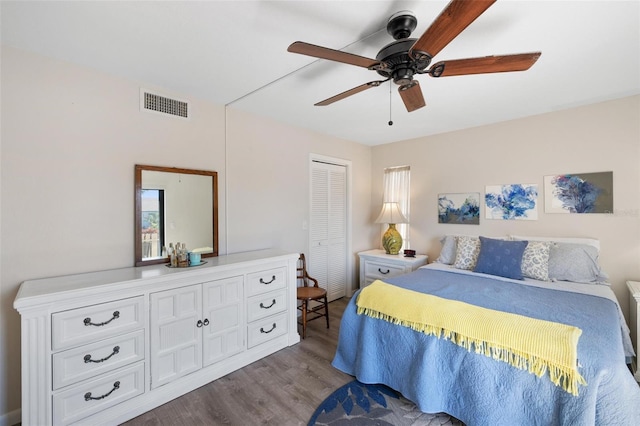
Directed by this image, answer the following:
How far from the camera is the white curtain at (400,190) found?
13.8ft

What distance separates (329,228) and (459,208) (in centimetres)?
178

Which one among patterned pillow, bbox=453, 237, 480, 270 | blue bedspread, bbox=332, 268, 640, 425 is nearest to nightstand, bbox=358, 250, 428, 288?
patterned pillow, bbox=453, 237, 480, 270

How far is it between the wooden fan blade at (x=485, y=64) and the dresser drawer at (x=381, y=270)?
2.61 m

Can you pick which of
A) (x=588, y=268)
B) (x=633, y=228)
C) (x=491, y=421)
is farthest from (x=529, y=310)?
(x=633, y=228)

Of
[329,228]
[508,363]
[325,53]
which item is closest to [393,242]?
[329,228]

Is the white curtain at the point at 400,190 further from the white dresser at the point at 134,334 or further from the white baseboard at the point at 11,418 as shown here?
the white baseboard at the point at 11,418

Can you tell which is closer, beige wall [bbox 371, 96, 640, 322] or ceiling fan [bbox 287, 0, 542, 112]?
ceiling fan [bbox 287, 0, 542, 112]

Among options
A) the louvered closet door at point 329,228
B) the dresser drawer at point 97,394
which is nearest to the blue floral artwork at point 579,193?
the louvered closet door at point 329,228

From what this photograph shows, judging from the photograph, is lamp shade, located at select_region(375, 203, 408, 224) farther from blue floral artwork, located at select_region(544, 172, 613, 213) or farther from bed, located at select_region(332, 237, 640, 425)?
blue floral artwork, located at select_region(544, 172, 613, 213)

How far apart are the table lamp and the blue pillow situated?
3.95ft

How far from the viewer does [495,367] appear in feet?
5.23

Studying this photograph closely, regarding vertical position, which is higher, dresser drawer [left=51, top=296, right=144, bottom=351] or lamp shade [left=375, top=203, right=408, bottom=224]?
lamp shade [left=375, top=203, right=408, bottom=224]

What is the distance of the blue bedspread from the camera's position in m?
1.31

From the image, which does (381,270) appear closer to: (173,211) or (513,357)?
(513,357)
